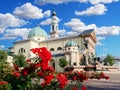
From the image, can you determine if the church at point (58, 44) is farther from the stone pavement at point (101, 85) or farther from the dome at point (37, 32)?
the stone pavement at point (101, 85)

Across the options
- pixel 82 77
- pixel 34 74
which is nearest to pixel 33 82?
pixel 34 74

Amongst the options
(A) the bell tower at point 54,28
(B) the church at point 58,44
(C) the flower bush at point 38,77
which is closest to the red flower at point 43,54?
(C) the flower bush at point 38,77

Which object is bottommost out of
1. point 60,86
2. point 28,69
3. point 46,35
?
point 60,86

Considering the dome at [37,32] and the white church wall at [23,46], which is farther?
the dome at [37,32]

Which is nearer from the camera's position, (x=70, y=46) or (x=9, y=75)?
(x=9, y=75)

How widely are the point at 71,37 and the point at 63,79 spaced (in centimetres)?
8540

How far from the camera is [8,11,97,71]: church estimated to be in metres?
79.5

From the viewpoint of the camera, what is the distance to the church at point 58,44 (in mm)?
79500

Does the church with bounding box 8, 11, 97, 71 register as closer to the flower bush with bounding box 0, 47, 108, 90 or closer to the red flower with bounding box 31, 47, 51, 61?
the flower bush with bounding box 0, 47, 108, 90

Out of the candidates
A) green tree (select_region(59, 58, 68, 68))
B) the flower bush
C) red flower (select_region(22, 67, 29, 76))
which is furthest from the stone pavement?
green tree (select_region(59, 58, 68, 68))

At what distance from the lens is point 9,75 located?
283 inches

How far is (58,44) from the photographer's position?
92938 millimetres

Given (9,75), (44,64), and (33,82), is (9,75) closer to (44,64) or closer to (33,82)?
(33,82)

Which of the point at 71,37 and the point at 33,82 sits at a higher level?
the point at 71,37
